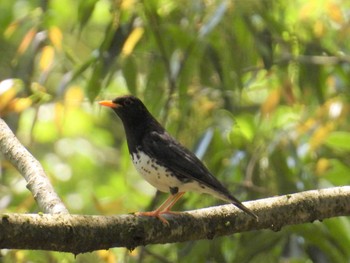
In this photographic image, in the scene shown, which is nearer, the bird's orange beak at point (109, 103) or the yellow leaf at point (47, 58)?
the bird's orange beak at point (109, 103)

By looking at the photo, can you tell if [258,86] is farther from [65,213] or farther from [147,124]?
[65,213]

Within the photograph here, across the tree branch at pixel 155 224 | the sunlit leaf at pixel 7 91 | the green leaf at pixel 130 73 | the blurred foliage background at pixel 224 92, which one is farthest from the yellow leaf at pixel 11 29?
the tree branch at pixel 155 224

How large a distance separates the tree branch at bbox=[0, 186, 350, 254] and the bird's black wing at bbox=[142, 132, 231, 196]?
1.71 ft

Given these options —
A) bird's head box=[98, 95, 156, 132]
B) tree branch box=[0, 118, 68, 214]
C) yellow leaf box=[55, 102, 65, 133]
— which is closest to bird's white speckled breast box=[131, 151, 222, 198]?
bird's head box=[98, 95, 156, 132]

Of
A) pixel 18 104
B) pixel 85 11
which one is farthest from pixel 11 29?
pixel 85 11

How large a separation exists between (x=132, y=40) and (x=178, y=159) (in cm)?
133

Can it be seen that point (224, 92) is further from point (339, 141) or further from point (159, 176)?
point (159, 176)

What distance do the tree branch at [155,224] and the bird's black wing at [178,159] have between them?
52cm

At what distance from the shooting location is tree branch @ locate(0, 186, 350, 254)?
355 cm

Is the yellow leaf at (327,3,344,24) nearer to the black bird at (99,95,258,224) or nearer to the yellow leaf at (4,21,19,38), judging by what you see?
the black bird at (99,95,258,224)

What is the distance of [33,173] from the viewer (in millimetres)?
4457

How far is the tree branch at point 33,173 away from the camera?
4.20m

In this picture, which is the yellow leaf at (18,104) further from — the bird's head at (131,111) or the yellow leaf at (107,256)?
the yellow leaf at (107,256)

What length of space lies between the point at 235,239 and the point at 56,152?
373 centimetres
